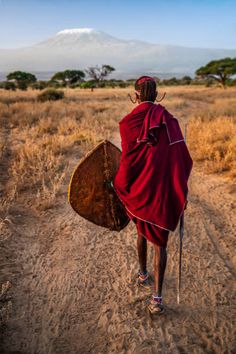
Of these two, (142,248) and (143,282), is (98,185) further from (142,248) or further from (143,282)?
(143,282)

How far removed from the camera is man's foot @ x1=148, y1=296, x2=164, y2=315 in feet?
10.5

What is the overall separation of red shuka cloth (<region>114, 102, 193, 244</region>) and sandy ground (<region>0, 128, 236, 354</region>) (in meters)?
0.83

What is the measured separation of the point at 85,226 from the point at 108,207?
1.45 m

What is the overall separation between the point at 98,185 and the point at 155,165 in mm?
878

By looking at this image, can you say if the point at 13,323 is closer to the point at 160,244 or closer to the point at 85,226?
the point at 160,244

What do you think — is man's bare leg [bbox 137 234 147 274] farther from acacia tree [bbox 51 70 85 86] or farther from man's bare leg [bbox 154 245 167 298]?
acacia tree [bbox 51 70 85 86]

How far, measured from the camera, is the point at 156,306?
321 cm

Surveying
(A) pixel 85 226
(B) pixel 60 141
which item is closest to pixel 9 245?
(A) pixel 85 226

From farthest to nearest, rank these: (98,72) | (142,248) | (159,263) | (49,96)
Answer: (98,72) → (49,96) → (142,248) → (159,263)

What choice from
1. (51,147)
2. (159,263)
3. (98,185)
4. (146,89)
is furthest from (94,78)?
(159,263)

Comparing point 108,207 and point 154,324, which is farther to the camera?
point 108,207

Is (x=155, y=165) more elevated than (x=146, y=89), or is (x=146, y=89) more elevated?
(x=146, y=89)

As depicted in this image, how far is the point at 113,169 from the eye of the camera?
11.6ft

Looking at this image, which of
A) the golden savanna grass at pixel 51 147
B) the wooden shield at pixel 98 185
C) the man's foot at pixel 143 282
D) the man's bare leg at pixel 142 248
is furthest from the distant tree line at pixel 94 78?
the man's bare leg at pixel 142 248
